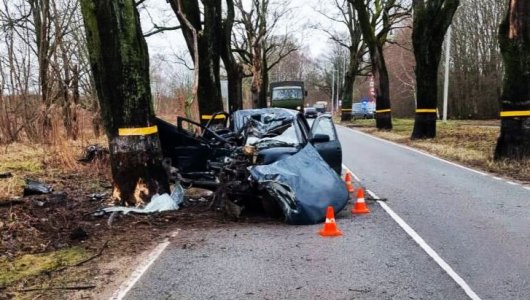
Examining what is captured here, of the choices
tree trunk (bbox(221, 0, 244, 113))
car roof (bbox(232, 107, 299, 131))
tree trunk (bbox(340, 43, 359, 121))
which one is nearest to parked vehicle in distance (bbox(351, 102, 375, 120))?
tree trunk (bbox(340, 43, 359, 121))

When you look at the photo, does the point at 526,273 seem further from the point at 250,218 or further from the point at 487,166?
the point at 487,166

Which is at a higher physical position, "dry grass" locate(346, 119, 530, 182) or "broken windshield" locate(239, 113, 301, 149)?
"broken windshield" locate(239, 113, 301, 149)

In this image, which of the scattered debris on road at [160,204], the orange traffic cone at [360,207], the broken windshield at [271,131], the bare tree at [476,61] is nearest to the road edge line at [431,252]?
the orange traffic cone at [360,207]

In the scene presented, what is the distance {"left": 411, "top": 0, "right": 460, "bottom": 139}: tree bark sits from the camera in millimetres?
21328

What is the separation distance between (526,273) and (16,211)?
682cm

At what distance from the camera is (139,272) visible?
5742 mm

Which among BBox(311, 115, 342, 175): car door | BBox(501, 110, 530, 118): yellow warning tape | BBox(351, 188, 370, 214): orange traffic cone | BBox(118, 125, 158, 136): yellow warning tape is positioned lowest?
BBox(351, 188, 370, 214): orange traffic cone

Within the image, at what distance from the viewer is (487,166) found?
1430 centimetres

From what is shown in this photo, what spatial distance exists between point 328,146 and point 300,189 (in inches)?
118

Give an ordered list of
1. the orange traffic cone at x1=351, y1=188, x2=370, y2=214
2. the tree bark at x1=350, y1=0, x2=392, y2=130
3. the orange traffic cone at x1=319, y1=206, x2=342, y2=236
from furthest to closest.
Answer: the tree bark at x1=350, y1=0, x2=392, y2=130
the orange traffic cone at x1=351, y1=188, x2=370, y2=214
the orange traffic cone at x1=319, y1=206, x2=342, y2=236

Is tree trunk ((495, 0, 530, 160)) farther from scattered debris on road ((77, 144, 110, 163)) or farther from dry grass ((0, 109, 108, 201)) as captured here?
scattered debris on road ((77, 144, 110, 163))

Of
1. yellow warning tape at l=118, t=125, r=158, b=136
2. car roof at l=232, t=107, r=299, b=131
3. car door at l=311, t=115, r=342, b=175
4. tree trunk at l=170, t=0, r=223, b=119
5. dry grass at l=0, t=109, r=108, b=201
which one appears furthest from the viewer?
tree trunk at l=170, t=0, r=223, b=119

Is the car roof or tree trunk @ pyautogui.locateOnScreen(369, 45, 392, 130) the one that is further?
tree trunk @ pyautogui.locateOnScreen(369, 45, 392, 130)

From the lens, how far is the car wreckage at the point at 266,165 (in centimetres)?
783
